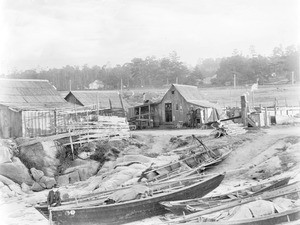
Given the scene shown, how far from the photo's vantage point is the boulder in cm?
1942

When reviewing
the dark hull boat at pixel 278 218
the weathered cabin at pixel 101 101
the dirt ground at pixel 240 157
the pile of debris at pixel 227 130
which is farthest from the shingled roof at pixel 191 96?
the dark hull boat at pixel 278 218

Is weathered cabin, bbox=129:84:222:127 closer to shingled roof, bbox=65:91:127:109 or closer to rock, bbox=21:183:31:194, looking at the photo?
shingled roof, bbox=65:91:127:109

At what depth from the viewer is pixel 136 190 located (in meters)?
13.0

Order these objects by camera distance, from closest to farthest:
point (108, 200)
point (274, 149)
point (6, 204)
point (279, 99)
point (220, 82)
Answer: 1. point (108, 200)
2. point (6, 204)
3. point (274, 149)
4. point (279, 99)
5. point (220, 82)

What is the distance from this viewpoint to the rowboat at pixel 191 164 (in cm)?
1566

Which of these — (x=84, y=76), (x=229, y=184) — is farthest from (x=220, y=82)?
(x=229, y=184)

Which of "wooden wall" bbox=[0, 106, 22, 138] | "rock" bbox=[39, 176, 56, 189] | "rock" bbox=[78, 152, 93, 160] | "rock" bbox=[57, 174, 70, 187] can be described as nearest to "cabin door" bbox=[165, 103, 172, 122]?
"rock" bbox=[78, 152, 93, 160]

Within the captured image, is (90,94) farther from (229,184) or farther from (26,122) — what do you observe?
(229,184)

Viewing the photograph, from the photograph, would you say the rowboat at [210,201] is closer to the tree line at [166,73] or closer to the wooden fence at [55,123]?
the wooden fence at [55,123]

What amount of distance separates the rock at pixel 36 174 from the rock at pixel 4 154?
3.74 feet

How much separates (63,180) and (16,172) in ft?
6.58

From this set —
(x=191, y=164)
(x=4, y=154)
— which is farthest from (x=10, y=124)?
(x=191, y=164)

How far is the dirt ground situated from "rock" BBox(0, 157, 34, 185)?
1624 mm

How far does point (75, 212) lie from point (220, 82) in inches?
1537
